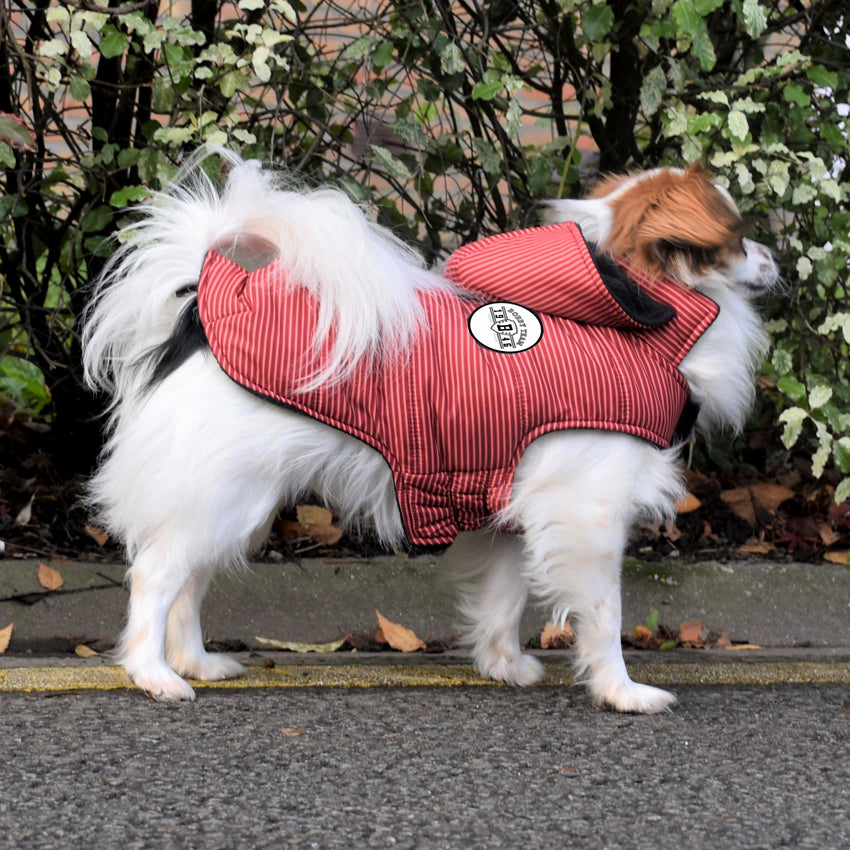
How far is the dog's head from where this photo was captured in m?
3.05

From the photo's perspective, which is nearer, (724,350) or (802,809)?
(802,809)

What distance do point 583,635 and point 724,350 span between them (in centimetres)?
84

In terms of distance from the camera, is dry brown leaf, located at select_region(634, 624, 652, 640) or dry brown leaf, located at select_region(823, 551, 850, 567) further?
dry brown leaf, located at select_region(823, 551, 850, 567)

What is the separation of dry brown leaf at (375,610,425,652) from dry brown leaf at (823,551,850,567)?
153 centimetres

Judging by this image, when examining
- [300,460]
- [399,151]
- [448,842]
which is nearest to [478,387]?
[300,460]

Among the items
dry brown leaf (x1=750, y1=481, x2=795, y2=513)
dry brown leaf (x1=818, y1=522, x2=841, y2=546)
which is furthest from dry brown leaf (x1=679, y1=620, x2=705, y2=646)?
dry brown leaf (x1=750, y1=481, x2=795, y2=513)

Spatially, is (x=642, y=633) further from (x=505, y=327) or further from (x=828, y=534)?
(x=505, y=327)

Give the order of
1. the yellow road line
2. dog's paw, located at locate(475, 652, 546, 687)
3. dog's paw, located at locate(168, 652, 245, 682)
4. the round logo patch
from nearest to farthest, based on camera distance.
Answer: the round logo patch
the yellow road line
dog's paw, located at locate(168, 652, 245, 682)
dog's paw, located at locate(475, 652, 546, 687)

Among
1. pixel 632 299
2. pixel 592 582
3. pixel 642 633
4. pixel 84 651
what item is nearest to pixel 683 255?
pixel 632 299

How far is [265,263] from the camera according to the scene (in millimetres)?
3174

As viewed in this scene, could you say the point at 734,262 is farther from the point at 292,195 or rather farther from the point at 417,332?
the point at 292,195

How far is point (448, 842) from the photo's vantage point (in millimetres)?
2166

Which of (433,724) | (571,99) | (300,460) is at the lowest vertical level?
(433,724)

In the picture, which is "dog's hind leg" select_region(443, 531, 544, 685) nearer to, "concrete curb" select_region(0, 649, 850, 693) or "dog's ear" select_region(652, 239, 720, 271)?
"concrete curb" select_region(0, 649, 850, 693)
